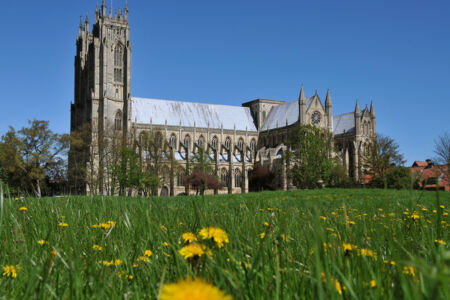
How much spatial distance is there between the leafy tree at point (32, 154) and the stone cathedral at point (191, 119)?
2490mm

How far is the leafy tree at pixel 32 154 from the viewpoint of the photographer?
47.6 m

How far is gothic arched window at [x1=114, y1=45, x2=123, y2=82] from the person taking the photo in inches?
2481

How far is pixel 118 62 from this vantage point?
63.3 m

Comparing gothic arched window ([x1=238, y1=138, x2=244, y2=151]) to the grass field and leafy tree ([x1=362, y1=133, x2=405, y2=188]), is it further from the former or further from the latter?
the grass field

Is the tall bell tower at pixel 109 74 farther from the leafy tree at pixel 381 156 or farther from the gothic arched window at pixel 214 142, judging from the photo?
the leafy tree at pixel 381 156

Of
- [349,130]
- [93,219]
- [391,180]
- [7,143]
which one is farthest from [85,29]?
[93,219]

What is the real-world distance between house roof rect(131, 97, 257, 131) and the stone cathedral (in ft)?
0.50

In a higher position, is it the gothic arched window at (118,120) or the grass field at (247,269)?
the gothic arched window at (118,120)

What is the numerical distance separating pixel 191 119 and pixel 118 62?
14744 millimetres

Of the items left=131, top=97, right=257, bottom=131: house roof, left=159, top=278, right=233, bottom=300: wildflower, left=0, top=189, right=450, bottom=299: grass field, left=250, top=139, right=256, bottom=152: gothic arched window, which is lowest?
left=0, top=189, right=450, bottom=299: grass field

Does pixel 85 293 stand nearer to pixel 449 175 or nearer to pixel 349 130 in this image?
pixel 449 175

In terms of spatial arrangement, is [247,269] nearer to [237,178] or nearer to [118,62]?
[118,62]

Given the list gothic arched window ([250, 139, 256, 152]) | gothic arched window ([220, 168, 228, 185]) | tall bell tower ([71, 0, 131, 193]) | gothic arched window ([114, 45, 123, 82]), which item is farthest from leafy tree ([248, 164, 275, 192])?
gothic arched window ([114, 45, 123, 82])

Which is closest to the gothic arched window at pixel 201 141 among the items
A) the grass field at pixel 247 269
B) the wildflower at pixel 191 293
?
the grass field at pixel 247 269
